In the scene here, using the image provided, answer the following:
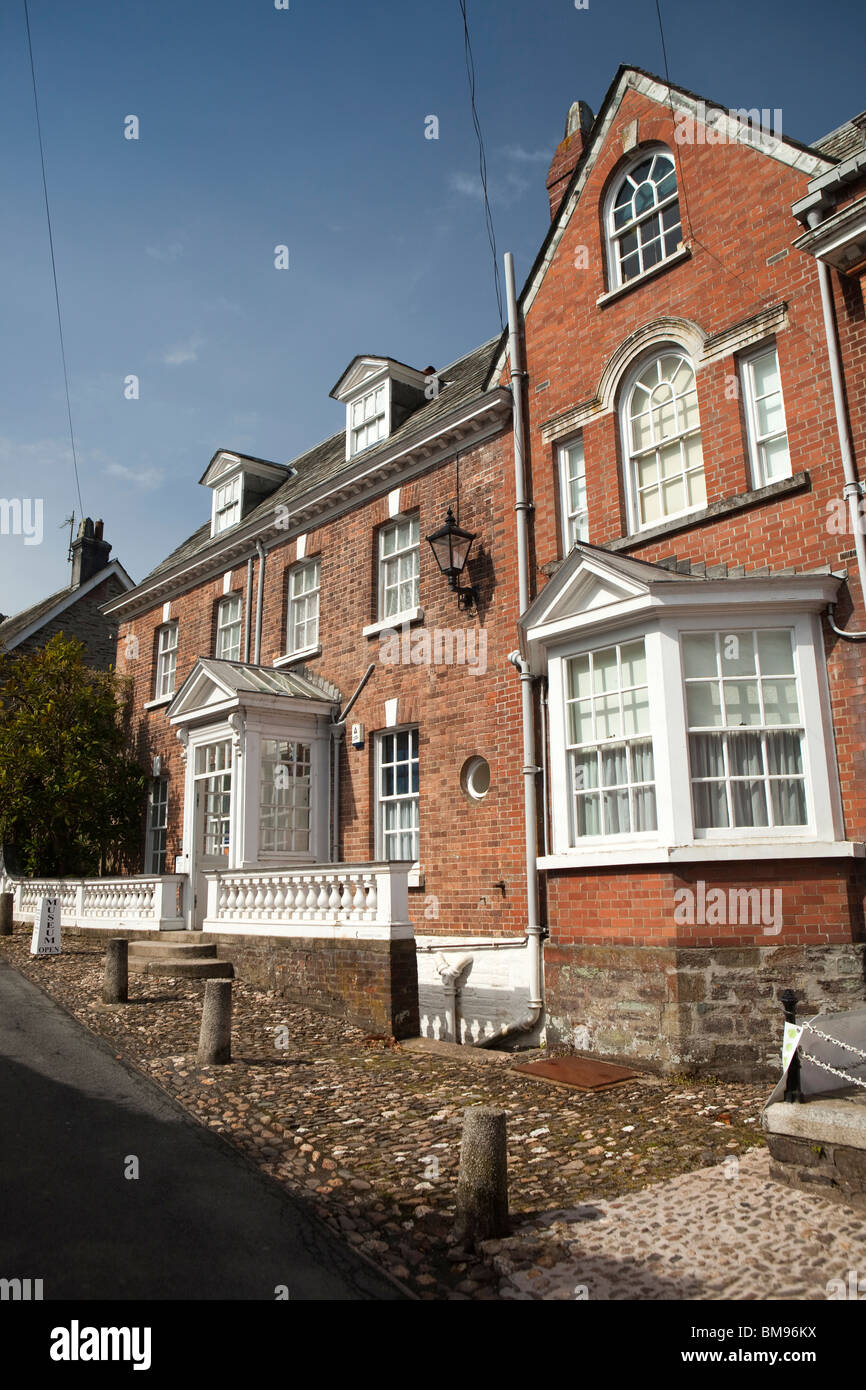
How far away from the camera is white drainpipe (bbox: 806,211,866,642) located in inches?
332

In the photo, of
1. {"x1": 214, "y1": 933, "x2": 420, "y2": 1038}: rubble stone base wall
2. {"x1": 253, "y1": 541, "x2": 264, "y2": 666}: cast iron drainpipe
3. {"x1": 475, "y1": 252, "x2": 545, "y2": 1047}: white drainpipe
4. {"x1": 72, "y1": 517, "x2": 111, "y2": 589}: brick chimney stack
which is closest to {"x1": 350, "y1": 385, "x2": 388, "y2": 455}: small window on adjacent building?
{"x1": 253, "y1": 541, "x2": 264, "y2": 666}: cast iron drainpipe

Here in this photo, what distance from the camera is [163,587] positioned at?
66.8ft

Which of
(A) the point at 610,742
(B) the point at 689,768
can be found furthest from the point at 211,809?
(B) the point at 689,768

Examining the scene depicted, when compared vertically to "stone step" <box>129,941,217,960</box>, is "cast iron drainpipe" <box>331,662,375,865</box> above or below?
above

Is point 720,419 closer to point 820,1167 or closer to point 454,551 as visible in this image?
point 454,551

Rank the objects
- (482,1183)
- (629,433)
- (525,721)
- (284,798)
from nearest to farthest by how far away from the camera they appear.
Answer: (482,1183)
(629,433)
(525,721)
(284,798)

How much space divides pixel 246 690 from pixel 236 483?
308 inches

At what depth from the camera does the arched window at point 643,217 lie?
11.0 meters

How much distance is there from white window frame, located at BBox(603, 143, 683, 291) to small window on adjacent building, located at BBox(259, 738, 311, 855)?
8.27 meters

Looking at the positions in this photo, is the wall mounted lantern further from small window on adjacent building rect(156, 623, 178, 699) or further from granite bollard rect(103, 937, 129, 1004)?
small window on adjacent building rect(156, 623, 178, 699)

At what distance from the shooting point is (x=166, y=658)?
20641mm
